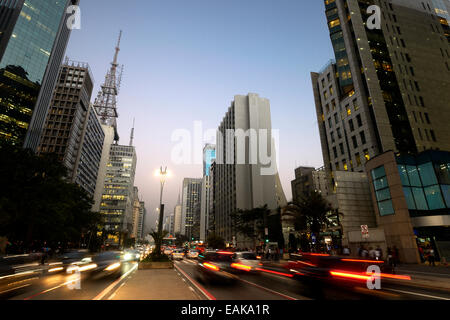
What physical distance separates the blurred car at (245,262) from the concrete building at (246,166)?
77647 millimetres

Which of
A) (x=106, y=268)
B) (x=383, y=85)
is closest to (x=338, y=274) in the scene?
(x=106, y=268)

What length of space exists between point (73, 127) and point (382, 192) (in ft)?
383

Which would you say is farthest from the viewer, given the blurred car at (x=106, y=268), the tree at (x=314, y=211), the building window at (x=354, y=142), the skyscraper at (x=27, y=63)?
the skyscraper at (x=27, y=63)

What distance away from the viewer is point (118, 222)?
15688cm

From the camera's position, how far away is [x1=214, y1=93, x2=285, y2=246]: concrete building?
338 feet

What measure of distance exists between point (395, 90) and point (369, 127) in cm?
1353

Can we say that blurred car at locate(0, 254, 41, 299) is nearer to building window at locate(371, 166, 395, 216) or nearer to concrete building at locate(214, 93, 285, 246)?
building window at locate(371, 166, 395, 216)

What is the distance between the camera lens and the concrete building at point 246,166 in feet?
338

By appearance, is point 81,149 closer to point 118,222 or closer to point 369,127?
point 118,222

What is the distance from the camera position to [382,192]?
3106cm

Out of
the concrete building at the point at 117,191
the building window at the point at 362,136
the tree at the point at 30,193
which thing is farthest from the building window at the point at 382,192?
the concrete building at the point at 117,191

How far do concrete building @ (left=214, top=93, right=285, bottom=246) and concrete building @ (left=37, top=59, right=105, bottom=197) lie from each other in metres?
66.3

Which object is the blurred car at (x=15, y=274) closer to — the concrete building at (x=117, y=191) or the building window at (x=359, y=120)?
the building window at (x=359, y=120)

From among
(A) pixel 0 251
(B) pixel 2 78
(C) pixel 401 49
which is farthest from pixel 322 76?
(B) pixel 2 78
